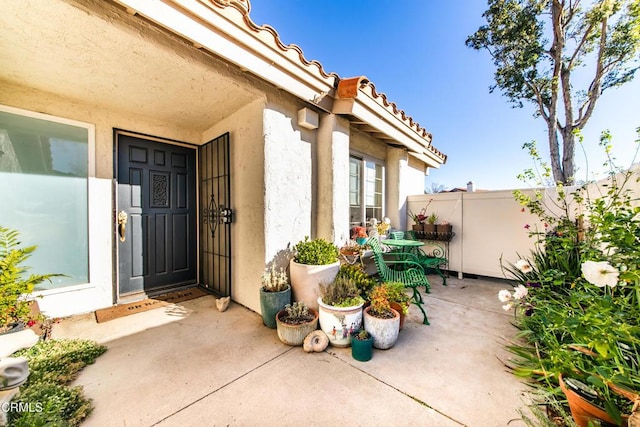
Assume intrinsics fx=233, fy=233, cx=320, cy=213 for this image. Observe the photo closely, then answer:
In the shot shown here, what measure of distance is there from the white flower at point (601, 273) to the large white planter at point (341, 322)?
1713mm

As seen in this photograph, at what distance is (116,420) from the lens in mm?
1577

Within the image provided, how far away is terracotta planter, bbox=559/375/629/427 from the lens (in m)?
1.26

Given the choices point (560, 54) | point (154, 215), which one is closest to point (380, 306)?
point (154, 215)

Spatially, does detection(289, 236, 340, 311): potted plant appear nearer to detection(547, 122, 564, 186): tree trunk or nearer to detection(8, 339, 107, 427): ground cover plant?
detection(8, 339, 107, 427): ground cover plant

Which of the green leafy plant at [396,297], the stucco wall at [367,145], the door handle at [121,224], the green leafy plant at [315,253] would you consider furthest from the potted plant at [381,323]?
the door handle at [121,224]

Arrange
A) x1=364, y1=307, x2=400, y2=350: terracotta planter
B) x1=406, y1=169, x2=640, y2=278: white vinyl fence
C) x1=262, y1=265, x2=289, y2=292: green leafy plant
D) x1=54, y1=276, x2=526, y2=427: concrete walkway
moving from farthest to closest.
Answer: x1=406, y1=169, x2=640, y2=278: white vinyl fence → x1=262, y1=265, x2=289, y2=292: green leafy plant → x1=364, y1=307, x2=400, y2=350: terracotta planter → x1=54, y1=276, x2=526, y2=427: concrete walkway

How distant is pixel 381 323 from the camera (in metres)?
2.34

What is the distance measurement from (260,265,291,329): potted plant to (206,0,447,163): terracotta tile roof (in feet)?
8.84

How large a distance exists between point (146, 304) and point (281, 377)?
270cm

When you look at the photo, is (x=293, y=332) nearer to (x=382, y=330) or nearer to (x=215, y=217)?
(x=382, y=330)

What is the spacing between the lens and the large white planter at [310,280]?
290cm

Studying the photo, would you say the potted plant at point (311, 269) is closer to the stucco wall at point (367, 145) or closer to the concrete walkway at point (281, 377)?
the concrete walkway at point (281, 377)

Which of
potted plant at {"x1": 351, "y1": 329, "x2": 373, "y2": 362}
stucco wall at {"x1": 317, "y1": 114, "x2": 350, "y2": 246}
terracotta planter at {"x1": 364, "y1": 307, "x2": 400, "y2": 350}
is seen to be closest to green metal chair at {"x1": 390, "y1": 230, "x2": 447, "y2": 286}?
stucco wall at {"x1": 317, "y1": 114, "x2": 350, "y2": 246}

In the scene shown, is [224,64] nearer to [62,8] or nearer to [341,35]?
[62,8]
